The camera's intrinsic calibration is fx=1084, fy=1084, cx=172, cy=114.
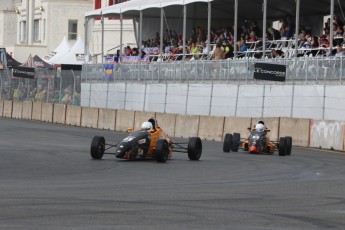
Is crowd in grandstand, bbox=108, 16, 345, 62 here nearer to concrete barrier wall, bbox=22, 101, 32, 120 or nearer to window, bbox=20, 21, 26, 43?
concrete barrier wall, bbox=22, 101, 32, 120

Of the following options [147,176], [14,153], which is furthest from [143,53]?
[147,176]

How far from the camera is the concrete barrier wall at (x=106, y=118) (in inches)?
1639

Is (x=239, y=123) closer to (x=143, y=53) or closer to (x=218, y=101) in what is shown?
(x=218, y=101)

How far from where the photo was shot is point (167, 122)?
37969mm

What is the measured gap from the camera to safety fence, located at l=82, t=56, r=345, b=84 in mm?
32062

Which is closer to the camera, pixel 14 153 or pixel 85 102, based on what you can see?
pixel 14 153

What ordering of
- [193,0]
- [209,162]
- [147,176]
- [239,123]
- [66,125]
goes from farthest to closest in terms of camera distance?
[66,125] → [193,0] → [239,123] → [209,162] → [147,176]

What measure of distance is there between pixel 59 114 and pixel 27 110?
384 centimetres

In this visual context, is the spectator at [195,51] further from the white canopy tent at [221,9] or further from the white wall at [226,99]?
the white wall at [226,99]

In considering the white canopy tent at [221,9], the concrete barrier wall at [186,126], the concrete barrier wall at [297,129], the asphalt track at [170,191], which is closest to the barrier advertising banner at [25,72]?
the white canopy tent at [221,9]

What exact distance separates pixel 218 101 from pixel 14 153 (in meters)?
14.3

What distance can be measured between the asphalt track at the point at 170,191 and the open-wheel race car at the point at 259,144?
35cm

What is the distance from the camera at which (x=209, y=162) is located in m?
23.3

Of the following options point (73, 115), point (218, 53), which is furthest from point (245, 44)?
point (73, 115)
